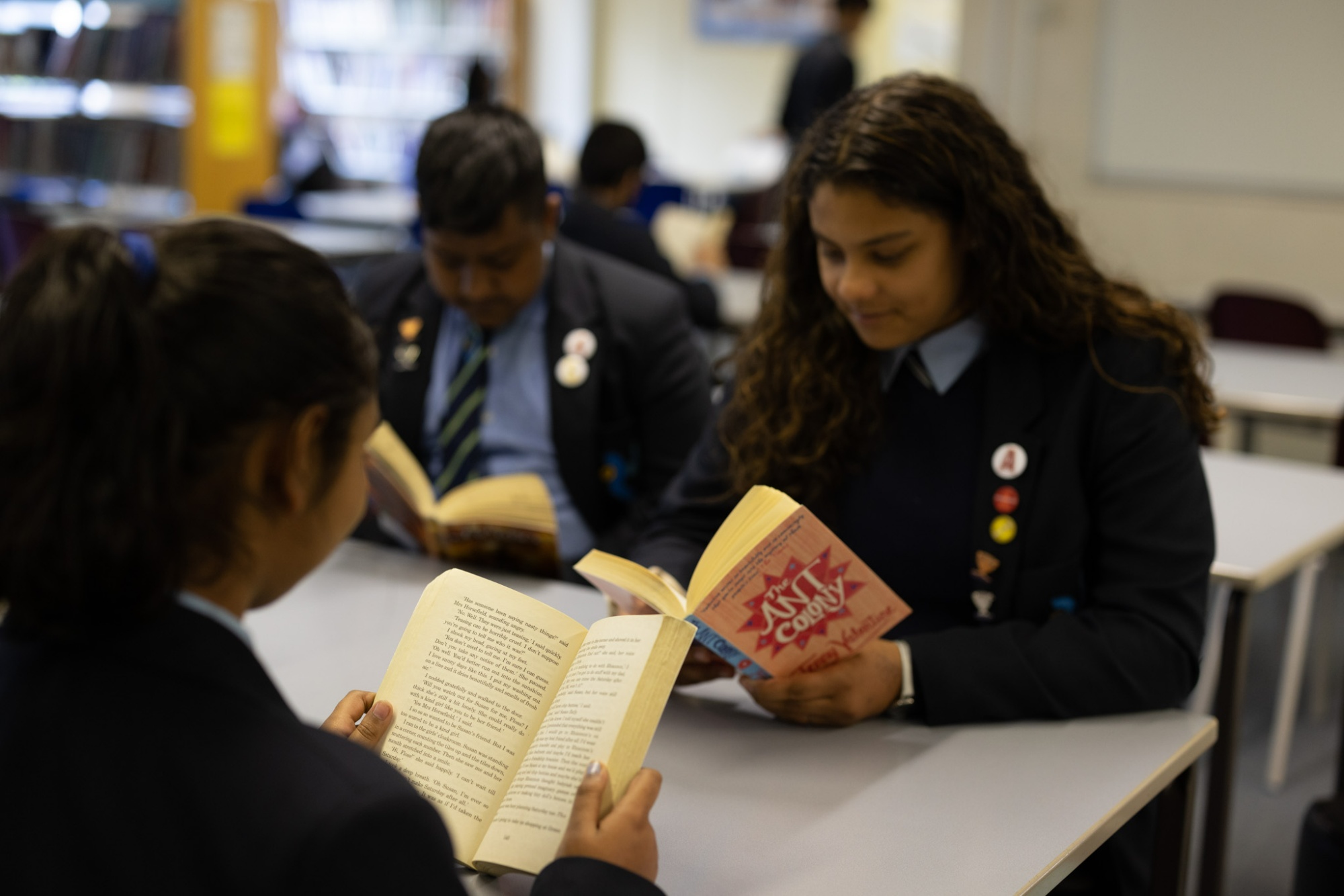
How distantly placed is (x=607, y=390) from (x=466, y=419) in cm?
25

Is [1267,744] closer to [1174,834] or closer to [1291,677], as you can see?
[1291,677]

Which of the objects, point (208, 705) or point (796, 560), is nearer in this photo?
point (208, 705)

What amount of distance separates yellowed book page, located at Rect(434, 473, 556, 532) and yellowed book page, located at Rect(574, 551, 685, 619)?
0.45m

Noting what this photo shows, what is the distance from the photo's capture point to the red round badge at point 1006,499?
150 centimetres

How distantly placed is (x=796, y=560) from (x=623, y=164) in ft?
10.5

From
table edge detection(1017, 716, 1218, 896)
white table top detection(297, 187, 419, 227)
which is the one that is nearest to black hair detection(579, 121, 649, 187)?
white table top detection(297, 187, 419, 227)

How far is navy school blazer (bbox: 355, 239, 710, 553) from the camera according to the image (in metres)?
2.15

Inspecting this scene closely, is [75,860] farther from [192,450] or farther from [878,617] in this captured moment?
[878,617]

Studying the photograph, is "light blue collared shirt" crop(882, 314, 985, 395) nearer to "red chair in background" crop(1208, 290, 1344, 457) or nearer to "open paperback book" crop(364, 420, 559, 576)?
"open paperback book" crop(364, 420, 559, 576)

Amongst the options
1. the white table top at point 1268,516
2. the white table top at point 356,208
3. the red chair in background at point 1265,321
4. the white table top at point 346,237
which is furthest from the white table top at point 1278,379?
the white table top at point 356,208

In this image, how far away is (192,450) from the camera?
69 cm

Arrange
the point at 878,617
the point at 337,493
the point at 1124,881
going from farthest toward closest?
the point at 1124,881
the point at 878,617
the point at 337,493

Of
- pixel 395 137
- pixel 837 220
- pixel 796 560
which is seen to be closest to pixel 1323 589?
pixel 837 220

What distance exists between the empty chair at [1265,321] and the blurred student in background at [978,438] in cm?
282
